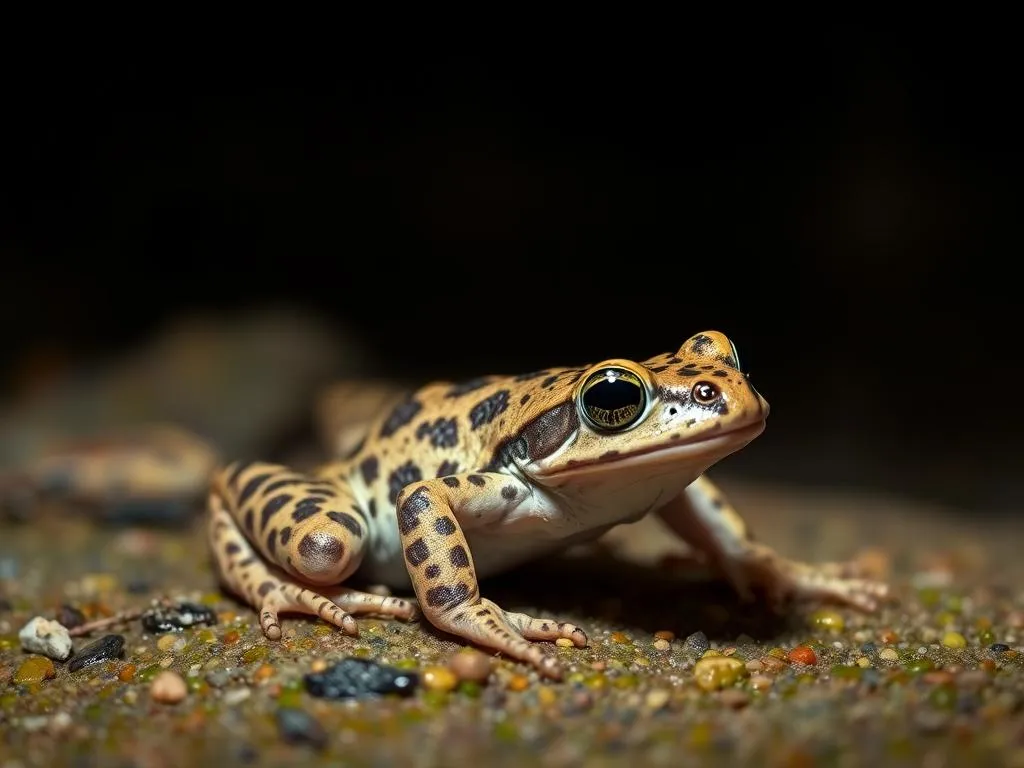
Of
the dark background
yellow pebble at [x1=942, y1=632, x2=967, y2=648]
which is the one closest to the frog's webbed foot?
yellow pebble at [x1=942, y1=632, x2=967, y2=648]

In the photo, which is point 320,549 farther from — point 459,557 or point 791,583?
point 791,583

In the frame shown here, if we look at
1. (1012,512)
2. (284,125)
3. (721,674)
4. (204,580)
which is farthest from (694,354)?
(284,125)

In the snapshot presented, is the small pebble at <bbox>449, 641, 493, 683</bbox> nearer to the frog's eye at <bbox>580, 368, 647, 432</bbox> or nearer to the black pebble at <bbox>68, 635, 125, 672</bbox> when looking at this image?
the frog's eye at <bbox>580, 368, 647, 432</bbox>

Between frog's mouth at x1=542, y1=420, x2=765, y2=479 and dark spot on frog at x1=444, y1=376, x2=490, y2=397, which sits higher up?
dark spot on frog at x1=444, y1=376, x2=490, y2=397

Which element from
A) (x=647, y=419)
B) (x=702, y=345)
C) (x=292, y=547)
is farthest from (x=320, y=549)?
(x=702, y=345)

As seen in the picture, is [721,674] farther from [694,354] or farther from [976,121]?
[976,121]
